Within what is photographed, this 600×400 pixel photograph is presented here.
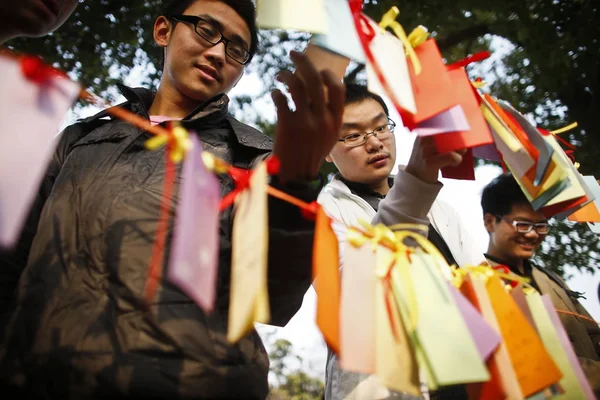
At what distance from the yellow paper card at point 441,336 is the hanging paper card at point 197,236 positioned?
1.01 feet

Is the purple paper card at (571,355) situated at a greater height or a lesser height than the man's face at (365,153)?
lesser

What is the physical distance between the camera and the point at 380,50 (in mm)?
798

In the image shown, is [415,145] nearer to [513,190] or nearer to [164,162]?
[164,162]

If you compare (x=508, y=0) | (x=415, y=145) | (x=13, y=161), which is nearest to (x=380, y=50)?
(x=415, y=145)

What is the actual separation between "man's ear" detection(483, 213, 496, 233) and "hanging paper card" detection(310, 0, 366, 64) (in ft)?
4.32

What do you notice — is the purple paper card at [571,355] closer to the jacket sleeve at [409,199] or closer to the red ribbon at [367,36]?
the jacket sleeve at [409,199]

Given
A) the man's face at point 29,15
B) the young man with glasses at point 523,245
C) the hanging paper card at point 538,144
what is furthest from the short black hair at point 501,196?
the man's face at point 29,15

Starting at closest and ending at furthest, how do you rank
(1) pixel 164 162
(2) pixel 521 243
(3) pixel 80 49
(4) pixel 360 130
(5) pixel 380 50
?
(5) pixel 380 50
(1) pixel 164 162
(4) pixel 360 130
(2) pixel 521 243
(3) pixel 80 49

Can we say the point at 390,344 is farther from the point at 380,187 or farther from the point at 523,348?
the point at 380,187

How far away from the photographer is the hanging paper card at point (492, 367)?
711 mm

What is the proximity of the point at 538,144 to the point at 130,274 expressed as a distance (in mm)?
765

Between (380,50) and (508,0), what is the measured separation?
2.07 meters

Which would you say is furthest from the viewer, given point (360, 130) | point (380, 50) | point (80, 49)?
point (80, 49)

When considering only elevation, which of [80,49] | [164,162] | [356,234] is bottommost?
[356,234]
